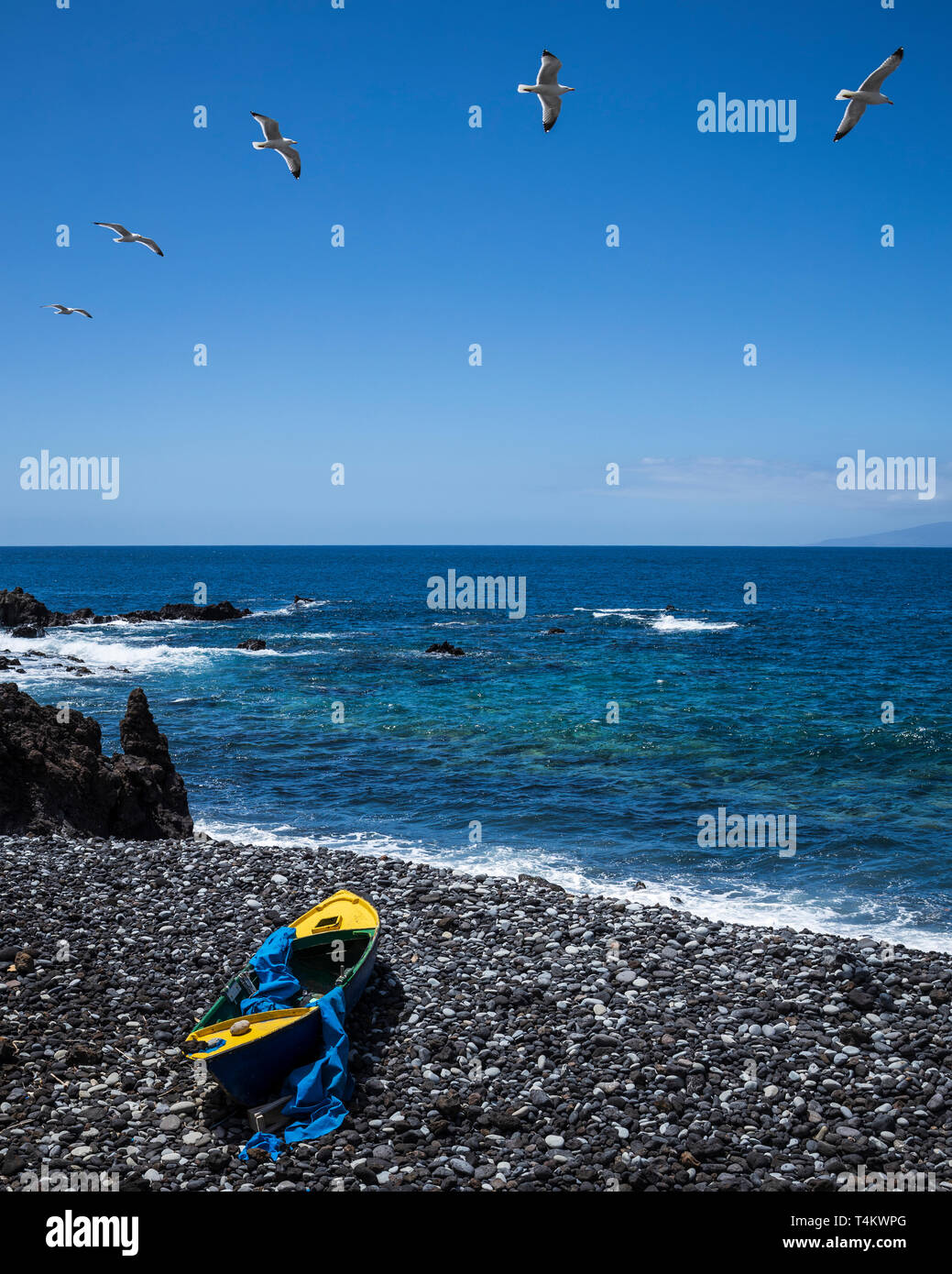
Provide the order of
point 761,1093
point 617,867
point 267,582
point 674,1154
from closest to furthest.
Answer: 1. point 674,1154
2. point 761,1093
3. point 617,867
4. point 267,582

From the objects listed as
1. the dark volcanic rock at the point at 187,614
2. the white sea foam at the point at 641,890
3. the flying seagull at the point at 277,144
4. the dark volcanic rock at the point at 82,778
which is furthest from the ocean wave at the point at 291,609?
A: the flying seagull at the point at 277,144

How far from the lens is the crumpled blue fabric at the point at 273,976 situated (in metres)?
10.5

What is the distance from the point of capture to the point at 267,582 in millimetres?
131250

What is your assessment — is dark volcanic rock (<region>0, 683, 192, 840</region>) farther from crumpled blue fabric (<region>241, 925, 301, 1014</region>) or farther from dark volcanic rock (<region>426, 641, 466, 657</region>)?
dark volcanic rock (<region>426, 641, 466, 657</region>)

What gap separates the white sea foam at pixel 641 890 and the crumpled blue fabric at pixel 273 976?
638 centimetres

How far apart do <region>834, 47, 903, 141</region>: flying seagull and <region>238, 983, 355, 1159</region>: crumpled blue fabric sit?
652 inches

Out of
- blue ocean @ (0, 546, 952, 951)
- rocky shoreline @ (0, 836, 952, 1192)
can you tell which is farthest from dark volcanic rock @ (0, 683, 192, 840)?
rocky shoreline @ (0, 836, 952, 1192)

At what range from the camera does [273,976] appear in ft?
36.3

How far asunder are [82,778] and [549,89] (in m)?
17.8

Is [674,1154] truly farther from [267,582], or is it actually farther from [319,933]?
[267,582]

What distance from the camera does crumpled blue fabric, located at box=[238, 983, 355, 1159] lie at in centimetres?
880

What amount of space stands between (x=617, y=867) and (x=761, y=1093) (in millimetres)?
9931

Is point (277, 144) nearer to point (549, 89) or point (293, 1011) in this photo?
point (549, 89)
